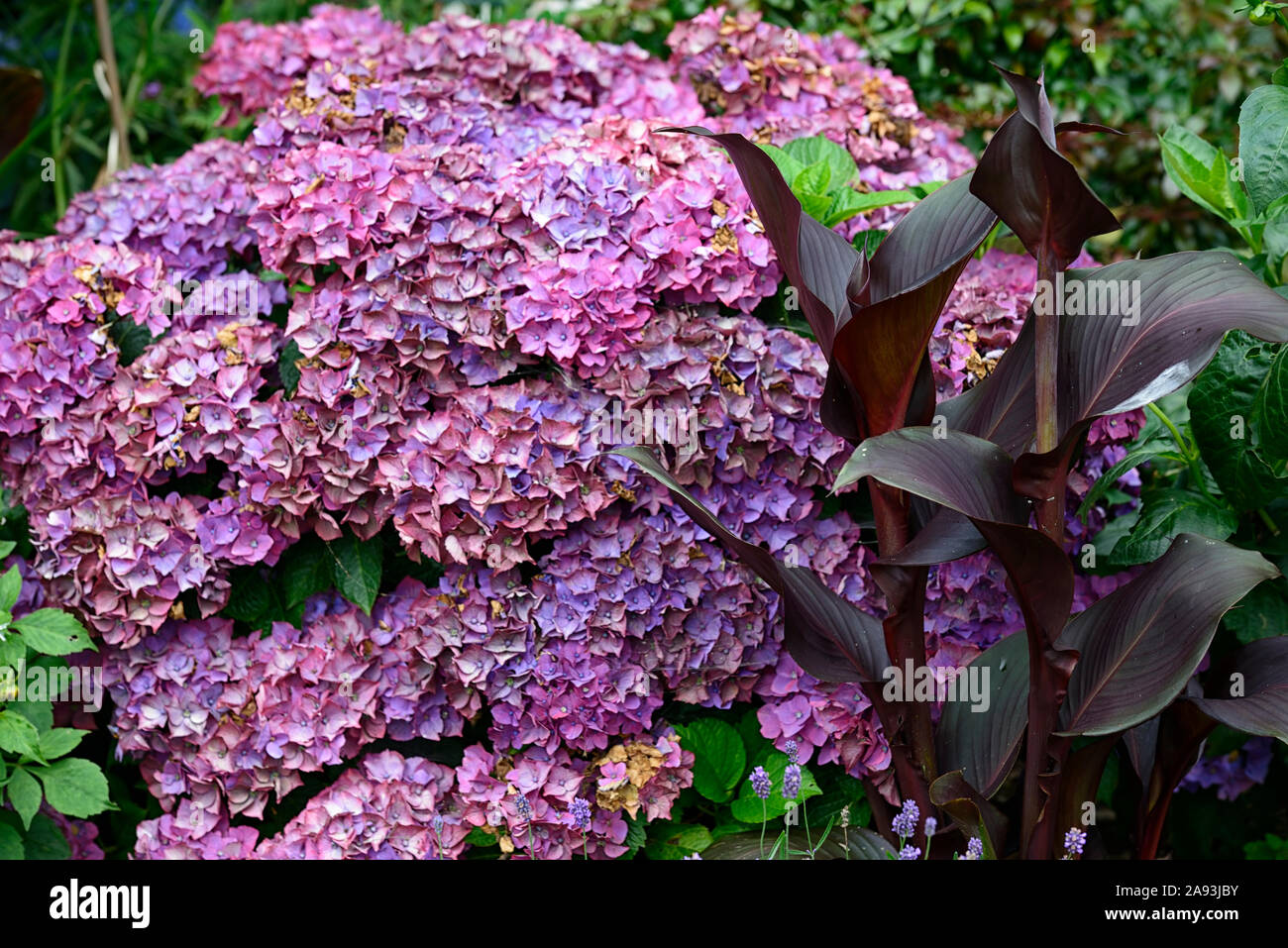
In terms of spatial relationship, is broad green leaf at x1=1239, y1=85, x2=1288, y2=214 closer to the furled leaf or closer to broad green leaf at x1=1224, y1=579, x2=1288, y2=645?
the furled leaf

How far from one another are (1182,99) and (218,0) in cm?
377

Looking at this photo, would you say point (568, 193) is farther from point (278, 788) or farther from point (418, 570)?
point (278, 788)

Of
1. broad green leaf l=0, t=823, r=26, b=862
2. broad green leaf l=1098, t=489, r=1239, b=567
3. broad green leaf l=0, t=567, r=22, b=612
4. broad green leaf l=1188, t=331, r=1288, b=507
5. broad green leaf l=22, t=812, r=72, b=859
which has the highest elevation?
broad green leaf l=1188, t=331, r=1288, b=507

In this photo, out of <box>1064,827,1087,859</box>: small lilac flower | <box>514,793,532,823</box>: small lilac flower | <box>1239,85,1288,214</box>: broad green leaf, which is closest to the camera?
<box>1064,827,1087,859</box>: small lilac flower

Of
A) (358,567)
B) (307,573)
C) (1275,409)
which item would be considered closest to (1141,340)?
(1275,409)

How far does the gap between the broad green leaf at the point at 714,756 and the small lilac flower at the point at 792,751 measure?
94 millimetres

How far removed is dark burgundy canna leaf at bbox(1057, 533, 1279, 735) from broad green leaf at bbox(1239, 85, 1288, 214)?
0.58 metres

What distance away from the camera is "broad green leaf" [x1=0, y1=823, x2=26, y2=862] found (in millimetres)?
1796

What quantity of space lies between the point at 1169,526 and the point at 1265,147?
2.01 feet

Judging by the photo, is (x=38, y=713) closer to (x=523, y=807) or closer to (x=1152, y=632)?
(x=523, y=807)

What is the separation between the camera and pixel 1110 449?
214 cm

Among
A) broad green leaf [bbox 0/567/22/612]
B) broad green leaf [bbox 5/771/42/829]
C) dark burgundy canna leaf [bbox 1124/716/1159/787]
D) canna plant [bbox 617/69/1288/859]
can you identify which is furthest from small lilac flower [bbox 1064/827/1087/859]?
broad green leaf [bbox 0/567/22/612]

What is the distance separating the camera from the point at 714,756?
204 centimetres

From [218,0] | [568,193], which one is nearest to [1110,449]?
[568,193]
